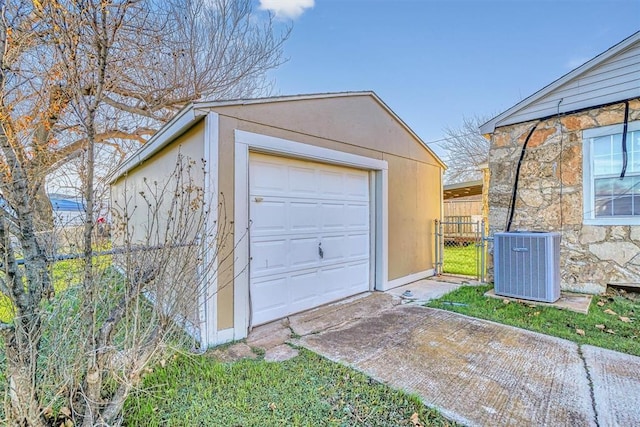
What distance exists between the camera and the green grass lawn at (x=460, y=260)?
7.72m

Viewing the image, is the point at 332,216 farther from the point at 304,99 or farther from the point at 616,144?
the point at 616,144

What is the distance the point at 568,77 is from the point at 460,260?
5.70 meters

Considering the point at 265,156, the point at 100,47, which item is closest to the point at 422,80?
the point at 265,156

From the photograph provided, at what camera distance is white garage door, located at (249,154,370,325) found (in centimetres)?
406

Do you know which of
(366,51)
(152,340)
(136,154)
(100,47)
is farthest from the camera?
(366,51)

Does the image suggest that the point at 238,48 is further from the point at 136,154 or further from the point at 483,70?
the point at 483,70

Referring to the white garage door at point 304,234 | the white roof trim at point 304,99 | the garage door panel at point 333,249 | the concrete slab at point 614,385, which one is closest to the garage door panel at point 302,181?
the white garage door at point 304,234

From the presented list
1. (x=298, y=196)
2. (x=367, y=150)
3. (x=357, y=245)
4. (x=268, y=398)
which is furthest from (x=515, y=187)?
(x=268, y=398)

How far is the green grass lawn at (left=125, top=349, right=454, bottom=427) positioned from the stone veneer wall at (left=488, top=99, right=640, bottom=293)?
4555mm

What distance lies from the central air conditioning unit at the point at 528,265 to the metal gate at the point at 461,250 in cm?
92

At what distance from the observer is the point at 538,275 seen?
185 inches

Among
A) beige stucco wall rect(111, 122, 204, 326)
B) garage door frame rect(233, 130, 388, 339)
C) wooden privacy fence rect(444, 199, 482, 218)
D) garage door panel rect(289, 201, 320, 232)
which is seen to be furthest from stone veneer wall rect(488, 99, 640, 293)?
wooden privacy fence rect(444, 199, 482, 218)

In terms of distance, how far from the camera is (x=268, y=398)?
7.90ft

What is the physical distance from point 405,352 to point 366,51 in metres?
8.75
